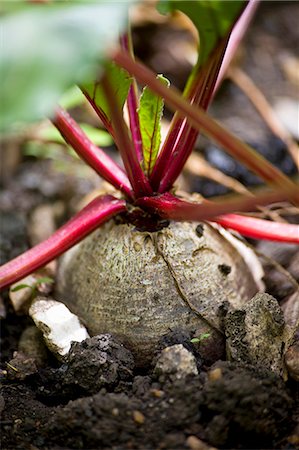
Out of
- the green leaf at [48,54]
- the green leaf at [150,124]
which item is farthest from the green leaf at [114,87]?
the green leaf at [48,54]

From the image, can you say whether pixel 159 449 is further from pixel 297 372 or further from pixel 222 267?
pixel 222 267

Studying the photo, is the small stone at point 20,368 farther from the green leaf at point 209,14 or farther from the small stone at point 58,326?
the green leaf at point 209,14

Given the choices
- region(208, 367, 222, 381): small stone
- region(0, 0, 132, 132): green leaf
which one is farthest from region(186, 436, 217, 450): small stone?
region(0, 0, 132, 132): green leaf

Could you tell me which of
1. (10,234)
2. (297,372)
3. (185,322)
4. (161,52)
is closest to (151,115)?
(185,322)

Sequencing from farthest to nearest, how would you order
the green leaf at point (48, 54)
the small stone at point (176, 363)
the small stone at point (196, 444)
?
the small stone at point (176, 363) → the small stone at point (196, 444) → the green leaf at point (48, 54)

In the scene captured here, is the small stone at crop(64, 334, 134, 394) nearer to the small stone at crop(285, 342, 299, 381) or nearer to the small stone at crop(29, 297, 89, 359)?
the small stone at crop(29, 297, 89, 359)

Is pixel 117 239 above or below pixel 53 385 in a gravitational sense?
above
